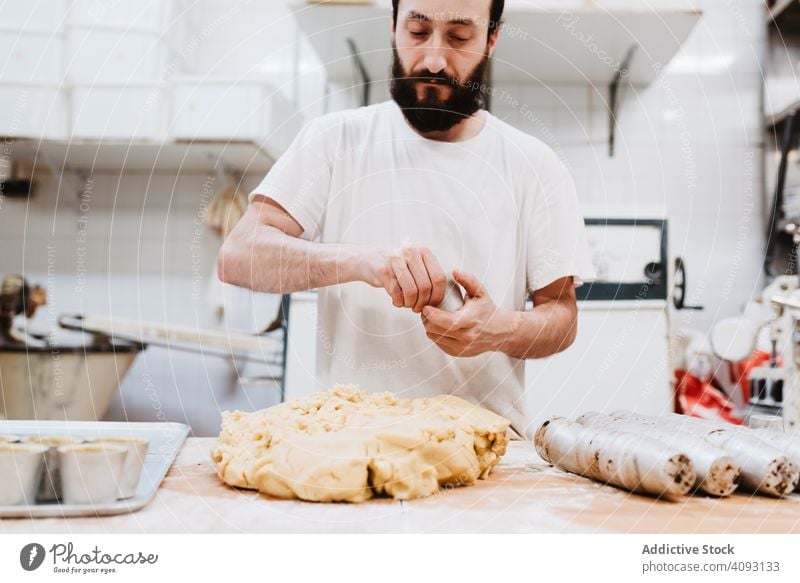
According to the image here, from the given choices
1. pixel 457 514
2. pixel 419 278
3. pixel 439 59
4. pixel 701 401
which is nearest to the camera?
pixel 457 514

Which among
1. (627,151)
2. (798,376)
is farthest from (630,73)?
(798,376)

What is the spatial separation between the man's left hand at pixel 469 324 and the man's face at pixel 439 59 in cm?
22

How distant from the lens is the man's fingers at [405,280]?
2.08 feet

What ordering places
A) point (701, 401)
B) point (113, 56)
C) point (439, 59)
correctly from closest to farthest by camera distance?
point (439, 59) → point (113, 56) → point (701, 401)

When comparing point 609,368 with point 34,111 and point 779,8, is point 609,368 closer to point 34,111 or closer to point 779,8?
point 779,8

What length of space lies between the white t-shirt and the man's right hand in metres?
0.11

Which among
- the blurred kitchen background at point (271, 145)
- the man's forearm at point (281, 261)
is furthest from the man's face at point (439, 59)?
the man's forearm at point (281, 261)

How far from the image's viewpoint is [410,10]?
2.42ft

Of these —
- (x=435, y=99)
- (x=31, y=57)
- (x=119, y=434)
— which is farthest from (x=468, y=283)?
(x=31, y=57)

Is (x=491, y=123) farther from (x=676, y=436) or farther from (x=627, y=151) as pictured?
(x=676, y=436)

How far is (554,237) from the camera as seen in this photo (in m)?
0.77

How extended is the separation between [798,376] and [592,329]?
0.29 meters

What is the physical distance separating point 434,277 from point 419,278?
15mm
